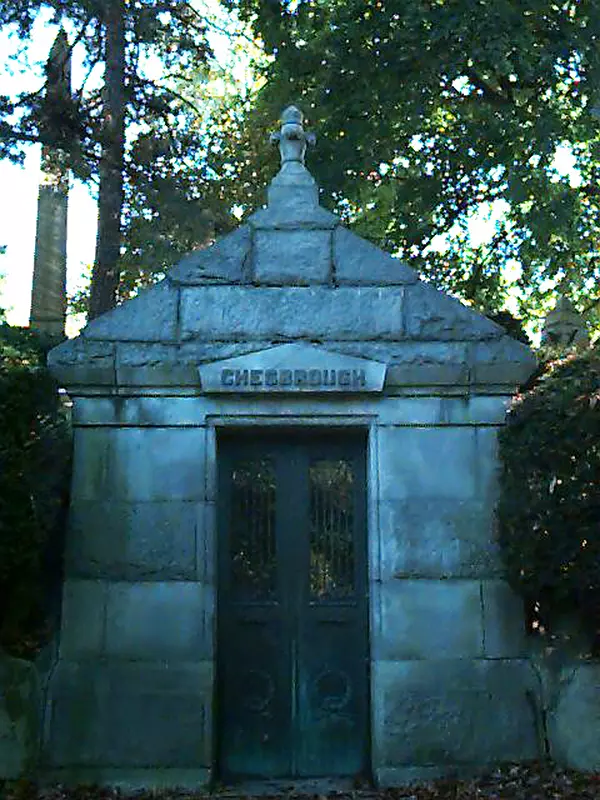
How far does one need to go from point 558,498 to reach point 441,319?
1566mm

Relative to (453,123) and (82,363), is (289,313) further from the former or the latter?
(453,123)

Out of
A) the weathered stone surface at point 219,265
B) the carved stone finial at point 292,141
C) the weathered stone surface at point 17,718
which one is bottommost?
the weathered stone surface at point 17,718

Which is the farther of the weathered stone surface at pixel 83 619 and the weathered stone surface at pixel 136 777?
the weathered stone surface at pixel 83 619

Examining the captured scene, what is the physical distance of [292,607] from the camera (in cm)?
694

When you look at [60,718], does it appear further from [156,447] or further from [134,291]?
[134,291]

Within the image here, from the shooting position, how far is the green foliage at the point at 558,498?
6188 millimetres

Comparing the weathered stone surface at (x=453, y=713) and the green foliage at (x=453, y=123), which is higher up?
the green foliage at (x=453, y=123)

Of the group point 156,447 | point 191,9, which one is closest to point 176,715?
point 156,447

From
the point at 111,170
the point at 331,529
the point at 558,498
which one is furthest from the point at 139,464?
the point at 111,170

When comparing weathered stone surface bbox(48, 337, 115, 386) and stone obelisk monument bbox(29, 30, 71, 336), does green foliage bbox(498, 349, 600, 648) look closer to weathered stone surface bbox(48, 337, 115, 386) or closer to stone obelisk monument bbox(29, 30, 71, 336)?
weathered stone surface bbox(48, 337, 115, 386)

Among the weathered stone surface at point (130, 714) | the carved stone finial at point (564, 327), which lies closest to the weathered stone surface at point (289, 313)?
the weathered stone surface at point (130, 714)

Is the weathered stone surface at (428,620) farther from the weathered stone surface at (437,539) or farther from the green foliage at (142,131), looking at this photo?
the green foliage at (142,131)

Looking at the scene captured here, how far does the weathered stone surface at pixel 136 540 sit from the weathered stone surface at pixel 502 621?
1987 millimetres

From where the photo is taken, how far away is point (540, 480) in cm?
639
